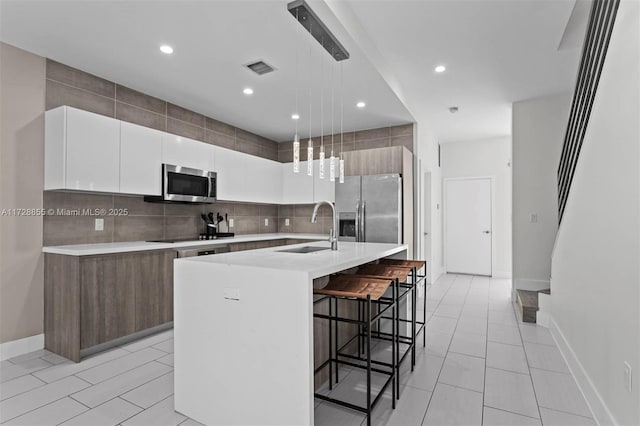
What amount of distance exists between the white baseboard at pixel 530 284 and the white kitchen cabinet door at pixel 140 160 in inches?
190

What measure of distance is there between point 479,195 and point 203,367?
6309 millimetres

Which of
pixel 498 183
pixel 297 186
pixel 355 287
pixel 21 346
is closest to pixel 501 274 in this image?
pixel 498 183

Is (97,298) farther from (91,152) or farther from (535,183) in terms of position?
(535,183)

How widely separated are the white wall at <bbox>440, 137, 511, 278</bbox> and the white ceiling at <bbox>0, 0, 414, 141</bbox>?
10.9ft

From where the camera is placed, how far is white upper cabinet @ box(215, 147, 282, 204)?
4484 millimetres

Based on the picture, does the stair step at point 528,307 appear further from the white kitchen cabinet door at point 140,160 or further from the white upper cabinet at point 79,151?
the white upper cabinet at point 79,151

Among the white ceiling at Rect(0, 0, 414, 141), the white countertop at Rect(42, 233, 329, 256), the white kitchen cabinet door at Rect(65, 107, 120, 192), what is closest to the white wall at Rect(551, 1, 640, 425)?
the white ceiling at Rect(0, 0, 414, 141)

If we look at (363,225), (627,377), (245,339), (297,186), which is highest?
(297,186)

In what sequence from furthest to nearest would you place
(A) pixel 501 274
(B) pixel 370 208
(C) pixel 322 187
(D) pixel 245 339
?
(A) pixel 501 274, (C) pixel 322 187, (B) pixel 370 208, (D) pixel 245 339

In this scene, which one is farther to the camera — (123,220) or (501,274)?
(501,274)

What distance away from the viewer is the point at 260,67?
319 cm

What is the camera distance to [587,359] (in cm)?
219

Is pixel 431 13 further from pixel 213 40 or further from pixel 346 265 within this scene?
pixel 346 265

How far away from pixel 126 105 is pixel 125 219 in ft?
4.08
